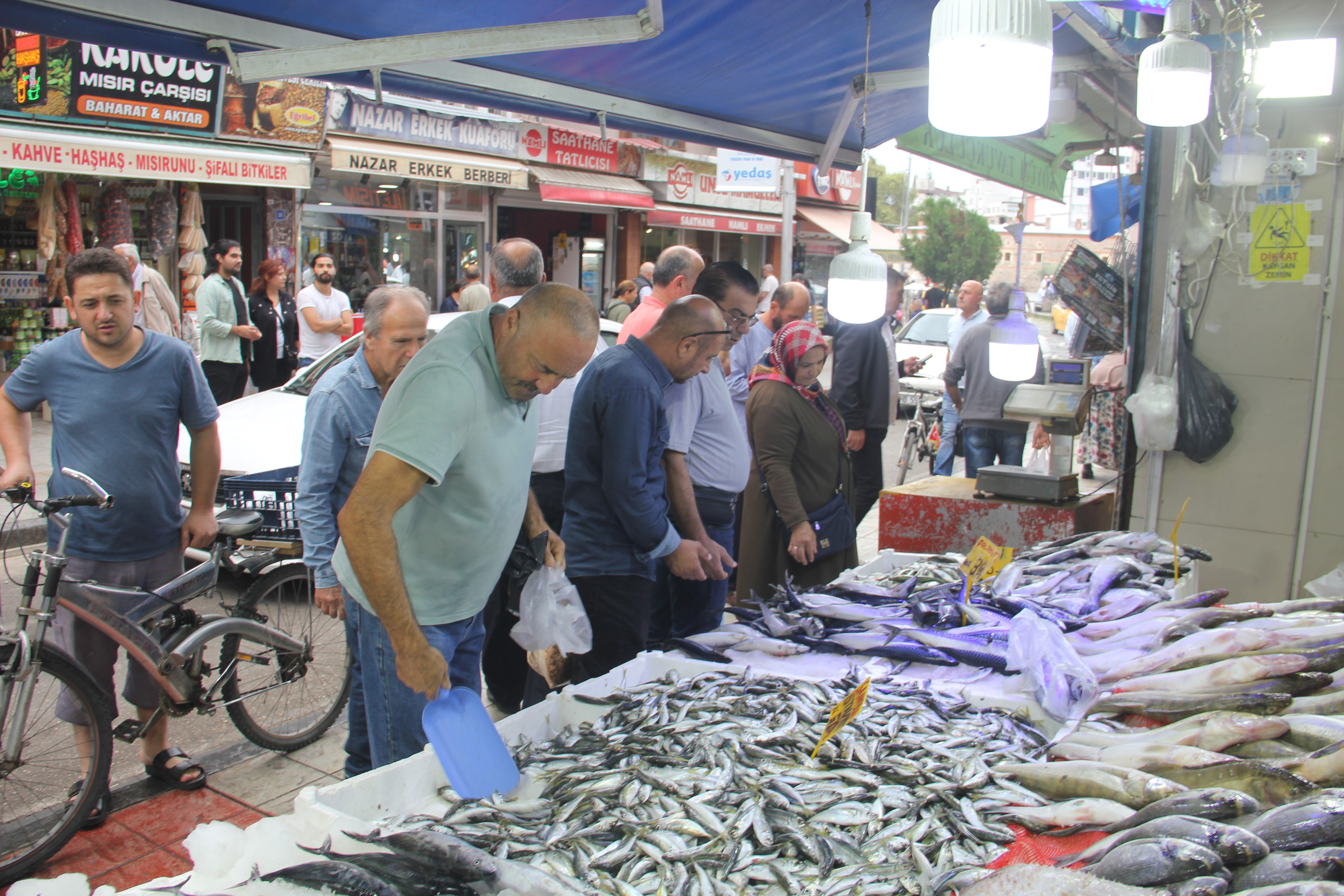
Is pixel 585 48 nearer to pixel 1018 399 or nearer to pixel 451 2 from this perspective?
pixel 451 2


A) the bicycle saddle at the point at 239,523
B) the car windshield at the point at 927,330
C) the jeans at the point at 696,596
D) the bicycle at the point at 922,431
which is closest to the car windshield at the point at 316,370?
the bicycle saddle at the point at 239,523

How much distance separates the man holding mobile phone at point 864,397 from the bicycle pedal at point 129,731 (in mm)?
4627

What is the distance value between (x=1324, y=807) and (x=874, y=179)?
63.4 feet

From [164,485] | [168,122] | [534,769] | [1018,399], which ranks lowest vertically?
[534,769]

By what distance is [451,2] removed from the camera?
360 centimetres

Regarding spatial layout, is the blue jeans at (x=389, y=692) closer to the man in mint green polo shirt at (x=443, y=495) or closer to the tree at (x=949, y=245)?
the man in mint green polo shirt at (x=443, y=495)

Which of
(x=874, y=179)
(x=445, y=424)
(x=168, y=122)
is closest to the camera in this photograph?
(x=445, y=424)

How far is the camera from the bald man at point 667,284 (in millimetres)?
5363

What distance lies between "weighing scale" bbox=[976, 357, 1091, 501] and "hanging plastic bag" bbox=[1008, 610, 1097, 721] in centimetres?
207

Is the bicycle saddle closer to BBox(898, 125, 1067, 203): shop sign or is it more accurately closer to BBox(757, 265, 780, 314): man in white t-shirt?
BBox(898, 125, 1067, 203): shop sign

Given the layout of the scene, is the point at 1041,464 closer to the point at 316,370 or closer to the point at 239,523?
the point at 239,523

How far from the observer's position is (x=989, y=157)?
26.5 ft

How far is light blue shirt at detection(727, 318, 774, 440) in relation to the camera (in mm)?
6910

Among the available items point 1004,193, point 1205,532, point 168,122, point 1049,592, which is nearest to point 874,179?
point 168,122
